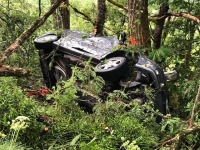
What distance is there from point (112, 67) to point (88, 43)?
4.26 ft

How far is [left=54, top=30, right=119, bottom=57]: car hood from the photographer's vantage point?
5.61 meters

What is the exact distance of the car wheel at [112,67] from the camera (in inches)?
185

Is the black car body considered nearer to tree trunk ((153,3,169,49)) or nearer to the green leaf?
tree trunk ((153,3,169,49))

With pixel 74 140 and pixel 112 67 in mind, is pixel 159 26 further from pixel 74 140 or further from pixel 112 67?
pixel 74 140

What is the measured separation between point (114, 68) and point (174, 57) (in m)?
1.87

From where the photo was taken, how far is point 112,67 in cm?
477

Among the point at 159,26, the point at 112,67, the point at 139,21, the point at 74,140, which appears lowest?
the point at 159,26

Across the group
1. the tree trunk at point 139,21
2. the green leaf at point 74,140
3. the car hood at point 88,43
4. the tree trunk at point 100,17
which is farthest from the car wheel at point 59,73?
the green leaf at point 74,140

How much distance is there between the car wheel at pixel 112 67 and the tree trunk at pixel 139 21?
1.17 m

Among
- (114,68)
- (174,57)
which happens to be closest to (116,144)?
(114,68)

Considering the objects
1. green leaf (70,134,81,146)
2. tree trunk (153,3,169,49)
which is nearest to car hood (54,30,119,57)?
tree trunk (153,3,169,49)

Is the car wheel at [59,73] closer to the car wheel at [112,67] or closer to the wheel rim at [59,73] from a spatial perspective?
the wheel rim at [59,73]

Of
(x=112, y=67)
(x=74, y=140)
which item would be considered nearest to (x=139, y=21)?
(x=112, y=67)

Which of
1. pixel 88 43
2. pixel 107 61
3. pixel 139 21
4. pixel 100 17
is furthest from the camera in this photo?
pixel 100 17
